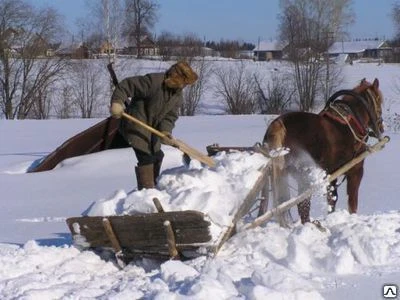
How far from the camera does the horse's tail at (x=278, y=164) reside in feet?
19.2

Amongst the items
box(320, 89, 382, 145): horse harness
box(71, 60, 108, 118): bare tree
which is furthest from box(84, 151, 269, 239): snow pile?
box(71, 60, 108, 118): bare tree

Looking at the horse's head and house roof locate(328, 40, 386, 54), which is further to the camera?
house roof locate(328, 40, 386, 54)

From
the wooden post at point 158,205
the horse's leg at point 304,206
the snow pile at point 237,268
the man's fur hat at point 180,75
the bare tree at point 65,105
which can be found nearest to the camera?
the snow pile at point 237,268

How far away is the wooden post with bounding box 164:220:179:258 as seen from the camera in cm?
499

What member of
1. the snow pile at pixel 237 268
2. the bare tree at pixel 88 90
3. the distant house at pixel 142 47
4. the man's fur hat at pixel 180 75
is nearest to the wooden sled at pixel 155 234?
the snow pile at pixel 237 268

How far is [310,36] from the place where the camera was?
142 ft

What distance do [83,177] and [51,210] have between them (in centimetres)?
335

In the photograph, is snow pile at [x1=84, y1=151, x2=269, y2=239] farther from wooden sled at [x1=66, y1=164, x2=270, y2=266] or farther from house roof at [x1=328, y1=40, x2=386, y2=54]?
house roof at [x1=328, y1=40, x2=386, y2=54]

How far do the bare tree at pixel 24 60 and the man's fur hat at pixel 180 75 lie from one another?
3632 centimetres

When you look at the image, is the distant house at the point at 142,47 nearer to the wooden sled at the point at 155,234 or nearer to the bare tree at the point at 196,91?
the bare tree at the point at 196,91

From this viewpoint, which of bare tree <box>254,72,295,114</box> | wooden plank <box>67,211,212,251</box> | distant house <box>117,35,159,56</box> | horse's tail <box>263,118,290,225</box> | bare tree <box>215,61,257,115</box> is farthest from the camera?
distant house <box>117,35,159,56</box>

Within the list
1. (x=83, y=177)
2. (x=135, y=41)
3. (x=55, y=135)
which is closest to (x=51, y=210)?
(x=83, y=177)

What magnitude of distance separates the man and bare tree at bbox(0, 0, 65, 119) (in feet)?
119

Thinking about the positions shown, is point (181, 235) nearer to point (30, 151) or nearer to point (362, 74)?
point (30, 151)
